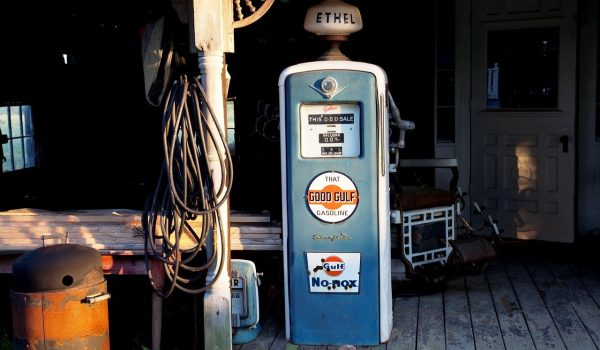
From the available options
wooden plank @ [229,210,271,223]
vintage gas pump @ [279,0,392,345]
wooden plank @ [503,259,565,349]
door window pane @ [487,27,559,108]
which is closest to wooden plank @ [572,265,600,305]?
wooden plank @ [503,259,565,349]

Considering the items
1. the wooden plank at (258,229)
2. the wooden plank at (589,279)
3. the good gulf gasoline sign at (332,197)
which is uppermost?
the good gulf gasoline sign at (332,197)

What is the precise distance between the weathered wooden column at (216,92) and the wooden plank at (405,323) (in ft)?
3.34

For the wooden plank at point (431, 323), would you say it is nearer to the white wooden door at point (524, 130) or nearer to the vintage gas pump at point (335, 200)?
the vintage gas pump at point (335, 200)

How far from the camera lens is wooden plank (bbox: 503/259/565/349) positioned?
16.9 feet

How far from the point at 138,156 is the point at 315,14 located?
442 centimetres

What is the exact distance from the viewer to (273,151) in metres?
6.81

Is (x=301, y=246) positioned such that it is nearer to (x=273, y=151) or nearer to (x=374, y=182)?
(x=374, y=182)

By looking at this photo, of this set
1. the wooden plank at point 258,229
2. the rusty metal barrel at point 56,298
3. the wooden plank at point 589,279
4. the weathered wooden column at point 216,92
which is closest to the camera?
the rusty metal barrel at point 56,298

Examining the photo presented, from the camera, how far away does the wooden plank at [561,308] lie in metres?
5.15

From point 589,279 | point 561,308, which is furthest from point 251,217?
point 589,279

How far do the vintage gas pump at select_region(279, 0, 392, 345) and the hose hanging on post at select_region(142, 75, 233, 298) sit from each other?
1.54ft

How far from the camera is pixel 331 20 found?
17.4ft

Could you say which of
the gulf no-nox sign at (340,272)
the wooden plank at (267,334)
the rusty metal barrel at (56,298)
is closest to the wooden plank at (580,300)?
the gulf no-nox sign at (340,272)

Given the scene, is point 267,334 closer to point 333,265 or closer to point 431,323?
point 333,265
